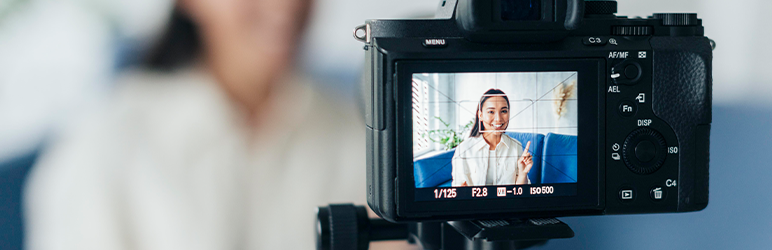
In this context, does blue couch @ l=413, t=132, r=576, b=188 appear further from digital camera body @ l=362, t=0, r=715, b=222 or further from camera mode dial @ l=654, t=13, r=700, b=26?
camera mode dial @ l=654, t=13, r=700, b=26

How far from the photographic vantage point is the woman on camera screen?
1.53 feet

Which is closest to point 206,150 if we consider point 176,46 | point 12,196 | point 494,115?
point 176,46

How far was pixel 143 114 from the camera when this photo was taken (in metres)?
0.86

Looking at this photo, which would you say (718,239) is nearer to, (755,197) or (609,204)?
(755,197)

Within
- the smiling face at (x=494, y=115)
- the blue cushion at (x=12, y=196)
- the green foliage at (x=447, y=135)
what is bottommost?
the blue cushion at (x=12, y=196)

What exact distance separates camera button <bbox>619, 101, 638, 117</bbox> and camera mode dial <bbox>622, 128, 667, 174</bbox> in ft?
0.06

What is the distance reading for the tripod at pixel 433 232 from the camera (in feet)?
1.51

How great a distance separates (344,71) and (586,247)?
45 cm

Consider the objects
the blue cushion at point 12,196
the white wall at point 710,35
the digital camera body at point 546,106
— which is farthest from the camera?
the blue cushion at point 12,196

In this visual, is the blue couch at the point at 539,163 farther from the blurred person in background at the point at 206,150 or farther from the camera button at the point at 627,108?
the blurred person in background at the point at 206,150

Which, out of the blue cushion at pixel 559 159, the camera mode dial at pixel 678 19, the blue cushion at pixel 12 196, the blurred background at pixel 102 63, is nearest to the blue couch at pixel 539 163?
the blue cushion at pixel 559 159

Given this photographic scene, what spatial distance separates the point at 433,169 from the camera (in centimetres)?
46

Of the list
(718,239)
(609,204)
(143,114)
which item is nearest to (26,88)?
(143,114)

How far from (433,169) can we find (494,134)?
0.06 m
